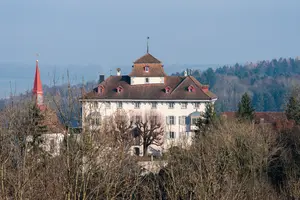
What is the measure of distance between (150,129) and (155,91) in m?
5.20

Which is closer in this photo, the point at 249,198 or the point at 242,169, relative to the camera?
the point at 249,198

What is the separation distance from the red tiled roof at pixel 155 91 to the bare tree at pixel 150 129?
6.47ft

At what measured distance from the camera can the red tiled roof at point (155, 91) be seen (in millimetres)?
56375

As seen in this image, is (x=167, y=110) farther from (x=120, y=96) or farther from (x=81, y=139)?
(x=81, y=139)

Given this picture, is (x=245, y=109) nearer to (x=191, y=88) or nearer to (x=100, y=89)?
(x=191, y=88)

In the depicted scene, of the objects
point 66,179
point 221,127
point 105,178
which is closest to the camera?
point 66,179

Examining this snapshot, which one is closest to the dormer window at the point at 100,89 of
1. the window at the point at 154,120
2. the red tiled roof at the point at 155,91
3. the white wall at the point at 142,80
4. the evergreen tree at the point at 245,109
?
the red tiled roof at the point at 155,91

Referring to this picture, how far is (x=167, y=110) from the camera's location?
56688 millimetres

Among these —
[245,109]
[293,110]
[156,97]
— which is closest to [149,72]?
[156,97]

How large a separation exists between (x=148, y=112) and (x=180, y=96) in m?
2.77

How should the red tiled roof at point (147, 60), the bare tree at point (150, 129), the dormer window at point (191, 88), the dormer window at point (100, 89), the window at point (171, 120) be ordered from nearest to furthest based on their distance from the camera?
1. the bare tree at point (150, 129)
2. the window at point (171, 120)
3. the dormer window at point (191, 88)
4. the dormer window at point (100, 89)
5. the red tiled roof at point (147, 60)

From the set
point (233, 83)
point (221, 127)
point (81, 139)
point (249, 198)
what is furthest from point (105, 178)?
point (233, 83)

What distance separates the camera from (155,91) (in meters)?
57.3

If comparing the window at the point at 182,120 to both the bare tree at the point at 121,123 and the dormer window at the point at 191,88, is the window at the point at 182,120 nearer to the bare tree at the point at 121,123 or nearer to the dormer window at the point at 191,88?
the dormer window at the point at 191,88
